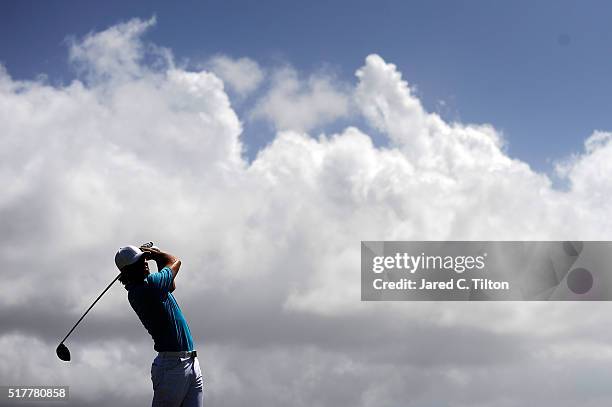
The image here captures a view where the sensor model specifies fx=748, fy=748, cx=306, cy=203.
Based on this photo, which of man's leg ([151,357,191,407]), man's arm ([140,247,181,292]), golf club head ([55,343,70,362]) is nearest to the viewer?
man's leg ([151,357,191,407])

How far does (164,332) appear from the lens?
989cm

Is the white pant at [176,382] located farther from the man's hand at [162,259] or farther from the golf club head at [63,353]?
the golf club head at [63,353]

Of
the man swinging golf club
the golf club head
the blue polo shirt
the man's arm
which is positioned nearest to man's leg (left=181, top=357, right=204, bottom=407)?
the man swinging golf club

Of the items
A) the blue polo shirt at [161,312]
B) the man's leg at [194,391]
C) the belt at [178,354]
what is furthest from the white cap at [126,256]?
the man's leg at [194,391]

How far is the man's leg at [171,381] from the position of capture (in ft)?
31.9

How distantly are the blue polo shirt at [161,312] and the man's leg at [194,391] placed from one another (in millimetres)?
295

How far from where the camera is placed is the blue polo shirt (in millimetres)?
9797

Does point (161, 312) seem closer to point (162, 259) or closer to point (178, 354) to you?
point (178, 354)

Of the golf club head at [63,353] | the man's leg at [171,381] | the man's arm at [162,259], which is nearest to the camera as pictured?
the man's leg at [171,381]

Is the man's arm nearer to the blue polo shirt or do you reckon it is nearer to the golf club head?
the blue polo shirt

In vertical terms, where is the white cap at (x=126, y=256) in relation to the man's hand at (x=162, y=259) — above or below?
below

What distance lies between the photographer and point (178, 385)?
9727mm

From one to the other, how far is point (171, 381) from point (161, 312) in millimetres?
904

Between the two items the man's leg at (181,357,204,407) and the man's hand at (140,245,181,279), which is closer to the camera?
the man's leg at (181,357,204,407)
